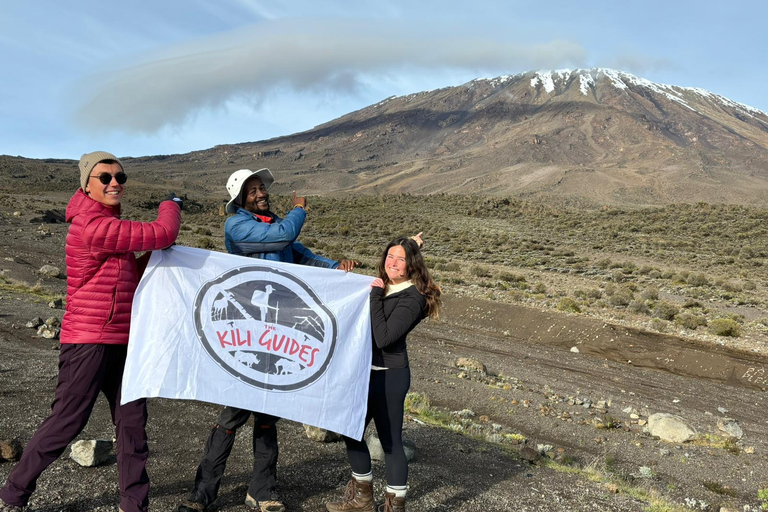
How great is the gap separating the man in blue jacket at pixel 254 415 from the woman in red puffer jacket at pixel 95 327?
432mm

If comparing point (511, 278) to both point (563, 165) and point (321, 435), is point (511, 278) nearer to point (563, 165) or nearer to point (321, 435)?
point (321, 435)

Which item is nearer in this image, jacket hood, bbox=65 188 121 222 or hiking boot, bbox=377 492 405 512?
jacket hood, bbox=65 188 121 222

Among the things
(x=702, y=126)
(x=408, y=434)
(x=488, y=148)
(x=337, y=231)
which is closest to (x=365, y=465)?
(x=408, y=434)

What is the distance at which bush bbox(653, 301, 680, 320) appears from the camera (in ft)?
63.5

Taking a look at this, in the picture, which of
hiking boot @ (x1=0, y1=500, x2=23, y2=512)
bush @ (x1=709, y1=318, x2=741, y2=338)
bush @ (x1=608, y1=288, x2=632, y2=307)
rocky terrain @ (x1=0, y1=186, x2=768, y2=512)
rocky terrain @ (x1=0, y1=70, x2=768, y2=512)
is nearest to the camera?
hiking boot @ (x1=0, y1=500, x2=23, y2=512)

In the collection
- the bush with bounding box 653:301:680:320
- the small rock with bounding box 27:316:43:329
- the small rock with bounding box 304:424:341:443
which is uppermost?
the small rock with bounding box 27:316:43:329

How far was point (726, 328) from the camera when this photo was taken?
57.0ft

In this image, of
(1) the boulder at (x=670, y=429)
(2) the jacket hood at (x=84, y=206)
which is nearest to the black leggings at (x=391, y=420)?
(2) the jacket hood at (x=84, y=206)

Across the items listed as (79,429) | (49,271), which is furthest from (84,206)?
(49,271)

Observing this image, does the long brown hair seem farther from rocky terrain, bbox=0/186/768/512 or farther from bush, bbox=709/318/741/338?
bush, bbox=709/318/741/338

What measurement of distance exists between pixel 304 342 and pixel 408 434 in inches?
121

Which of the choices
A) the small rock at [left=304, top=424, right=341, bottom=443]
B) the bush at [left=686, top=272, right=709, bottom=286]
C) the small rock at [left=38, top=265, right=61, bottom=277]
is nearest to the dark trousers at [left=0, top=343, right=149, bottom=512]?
the small rock at [left=304, top=424, right=341, bottom=443]

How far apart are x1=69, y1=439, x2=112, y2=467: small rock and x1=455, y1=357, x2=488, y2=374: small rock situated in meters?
8.58

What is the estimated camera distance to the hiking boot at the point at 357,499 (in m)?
3.87
